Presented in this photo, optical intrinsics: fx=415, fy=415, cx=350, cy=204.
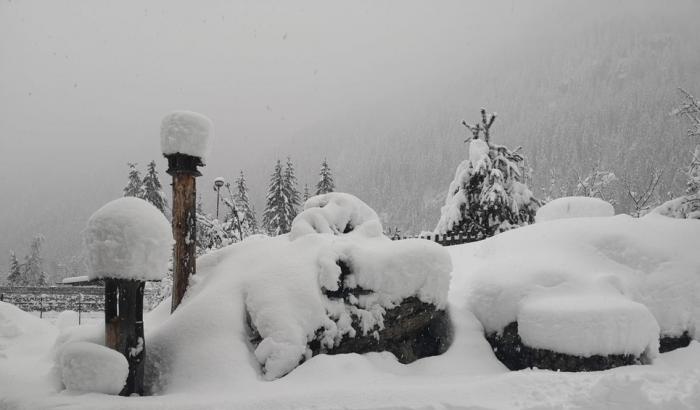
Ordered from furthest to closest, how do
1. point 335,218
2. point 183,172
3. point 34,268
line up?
1. point 34,268
2. point 335,218
3. point 183,172

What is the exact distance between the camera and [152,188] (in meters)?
29.8

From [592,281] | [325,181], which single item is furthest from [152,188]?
[592,281]

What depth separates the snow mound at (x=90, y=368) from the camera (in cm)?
419

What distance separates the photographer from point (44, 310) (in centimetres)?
2272

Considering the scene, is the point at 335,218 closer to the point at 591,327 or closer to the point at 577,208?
the point at 591,327

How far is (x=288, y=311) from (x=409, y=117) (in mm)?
189322

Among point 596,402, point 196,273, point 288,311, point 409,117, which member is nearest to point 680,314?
point 596,402

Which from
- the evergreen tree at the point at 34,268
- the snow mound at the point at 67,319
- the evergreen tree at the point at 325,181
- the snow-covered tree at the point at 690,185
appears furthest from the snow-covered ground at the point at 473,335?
the evergreen tree at the point at 34,268

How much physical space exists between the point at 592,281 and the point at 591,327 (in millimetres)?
1103

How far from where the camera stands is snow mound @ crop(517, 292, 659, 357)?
5254mm

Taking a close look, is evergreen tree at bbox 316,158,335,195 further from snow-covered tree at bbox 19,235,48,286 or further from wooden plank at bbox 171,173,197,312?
snow-covered tree at bbox 19,235,48,286

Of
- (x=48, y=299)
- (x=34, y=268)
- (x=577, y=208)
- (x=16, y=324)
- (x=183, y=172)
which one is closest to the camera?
(x=183, y=172)

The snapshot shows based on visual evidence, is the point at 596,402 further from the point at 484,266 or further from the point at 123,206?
the point at 123,206

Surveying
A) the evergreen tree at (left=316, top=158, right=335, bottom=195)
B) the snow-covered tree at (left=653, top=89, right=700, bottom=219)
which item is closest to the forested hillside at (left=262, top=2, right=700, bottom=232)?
the evergreen tree at (left=316, top=158, right=335, bottom=195)
